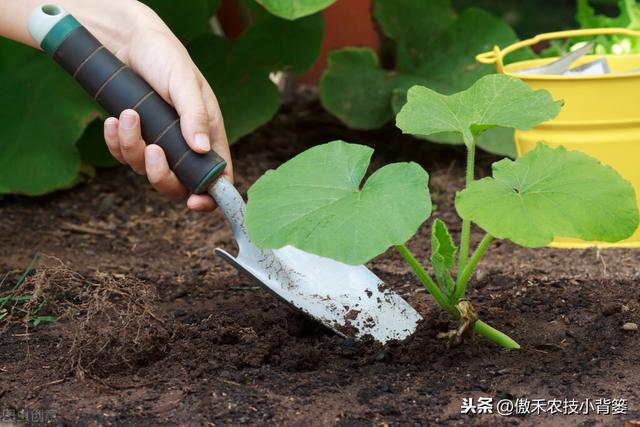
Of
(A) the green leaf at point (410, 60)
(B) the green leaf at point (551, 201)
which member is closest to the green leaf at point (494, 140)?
(A) the green leaf at point (410, 60)

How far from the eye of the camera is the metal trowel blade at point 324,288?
4.98 feet

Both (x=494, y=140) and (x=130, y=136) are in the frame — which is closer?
(x=130, y=136)

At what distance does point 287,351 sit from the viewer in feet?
4.88

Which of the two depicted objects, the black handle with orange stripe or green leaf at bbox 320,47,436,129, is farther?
green leaf at bbox 320,47,436,129

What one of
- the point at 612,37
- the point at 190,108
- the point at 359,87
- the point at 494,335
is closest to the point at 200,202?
the point at 190,108

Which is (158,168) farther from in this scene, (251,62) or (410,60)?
(410,60)

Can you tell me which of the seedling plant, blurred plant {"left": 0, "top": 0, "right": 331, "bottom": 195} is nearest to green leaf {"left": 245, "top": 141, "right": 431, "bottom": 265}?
the seedling plant

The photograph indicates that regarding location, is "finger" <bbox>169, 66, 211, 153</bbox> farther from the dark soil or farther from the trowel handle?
the dark soil

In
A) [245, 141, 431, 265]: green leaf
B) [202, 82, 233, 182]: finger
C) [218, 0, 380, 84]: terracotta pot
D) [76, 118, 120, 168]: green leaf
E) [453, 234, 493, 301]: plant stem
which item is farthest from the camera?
[218, 0, 380, 84]: terracotta pot

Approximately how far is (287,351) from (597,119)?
3.21 ft

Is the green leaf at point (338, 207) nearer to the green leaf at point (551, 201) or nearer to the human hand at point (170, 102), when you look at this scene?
the green leaf at point (551, 201)

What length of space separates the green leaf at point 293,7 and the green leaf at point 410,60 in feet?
1.60

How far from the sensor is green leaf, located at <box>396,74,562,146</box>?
4.57 feet

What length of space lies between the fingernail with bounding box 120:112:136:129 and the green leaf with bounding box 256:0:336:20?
743 mm
